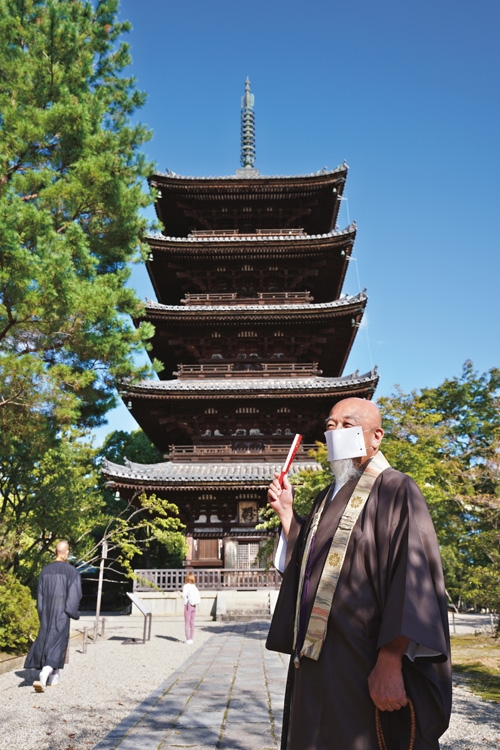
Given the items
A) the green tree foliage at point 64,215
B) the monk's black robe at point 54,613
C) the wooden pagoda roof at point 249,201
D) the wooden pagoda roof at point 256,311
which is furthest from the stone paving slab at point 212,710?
the wooden pagoda roof at point 249,201

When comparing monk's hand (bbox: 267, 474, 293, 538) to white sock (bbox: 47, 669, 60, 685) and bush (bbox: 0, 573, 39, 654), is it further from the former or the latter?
bush (bbox: 0, 573, 39, 654)

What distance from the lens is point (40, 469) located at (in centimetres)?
1630

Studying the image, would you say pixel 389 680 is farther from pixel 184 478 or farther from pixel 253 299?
pixel 253 299

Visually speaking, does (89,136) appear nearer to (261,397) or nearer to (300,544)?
(300,544)

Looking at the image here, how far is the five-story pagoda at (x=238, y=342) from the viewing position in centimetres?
1816

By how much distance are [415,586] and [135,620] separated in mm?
15336

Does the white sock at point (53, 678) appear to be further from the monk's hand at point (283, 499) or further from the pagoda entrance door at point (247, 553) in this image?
the pagoda entrance door at point (247, 553)

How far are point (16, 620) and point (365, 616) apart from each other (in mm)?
7651

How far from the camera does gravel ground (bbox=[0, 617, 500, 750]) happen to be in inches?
181

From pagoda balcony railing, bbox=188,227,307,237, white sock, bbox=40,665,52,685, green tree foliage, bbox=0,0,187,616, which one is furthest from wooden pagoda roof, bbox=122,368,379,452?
white sock, bbox=40,665,52,685

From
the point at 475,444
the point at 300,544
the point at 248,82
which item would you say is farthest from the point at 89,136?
the point at 248,82

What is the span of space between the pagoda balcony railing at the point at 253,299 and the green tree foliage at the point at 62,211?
31.9ft

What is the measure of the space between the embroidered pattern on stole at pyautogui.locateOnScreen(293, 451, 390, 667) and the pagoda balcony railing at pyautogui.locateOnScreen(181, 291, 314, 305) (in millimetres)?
18615

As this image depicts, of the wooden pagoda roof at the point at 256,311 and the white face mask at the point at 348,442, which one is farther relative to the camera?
the wooden pagoda roof at the point at 256,311
